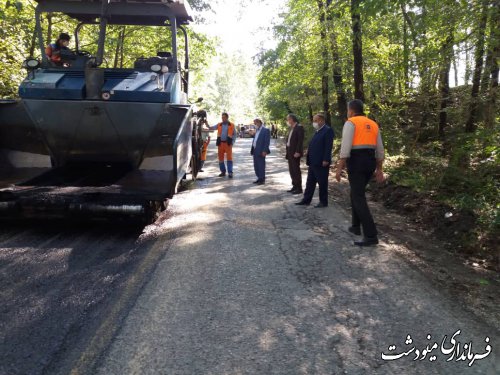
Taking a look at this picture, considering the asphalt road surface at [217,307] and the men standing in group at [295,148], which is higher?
the men standing in group at [295,148]

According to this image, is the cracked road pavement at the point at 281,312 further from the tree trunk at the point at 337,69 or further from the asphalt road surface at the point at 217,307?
the tree trunk at the point at 337,69

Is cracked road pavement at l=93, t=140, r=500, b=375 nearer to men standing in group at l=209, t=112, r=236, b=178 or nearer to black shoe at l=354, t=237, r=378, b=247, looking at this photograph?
black shoe at l=354, t=237, r=378, b=247

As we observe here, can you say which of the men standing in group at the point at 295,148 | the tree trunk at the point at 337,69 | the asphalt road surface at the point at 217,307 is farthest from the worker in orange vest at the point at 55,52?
the tree trunk at the point at 337,69

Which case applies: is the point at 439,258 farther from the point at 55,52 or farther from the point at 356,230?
the point at 55,52

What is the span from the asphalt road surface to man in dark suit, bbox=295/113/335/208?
86.0 inches

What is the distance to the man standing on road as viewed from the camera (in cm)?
Answer: 510

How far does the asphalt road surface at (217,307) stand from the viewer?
2.52 metres

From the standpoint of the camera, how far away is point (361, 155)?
16.9 feet

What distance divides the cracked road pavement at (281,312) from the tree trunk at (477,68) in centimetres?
400

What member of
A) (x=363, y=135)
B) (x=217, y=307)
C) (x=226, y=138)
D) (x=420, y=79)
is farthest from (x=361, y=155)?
(x=226, y=138)

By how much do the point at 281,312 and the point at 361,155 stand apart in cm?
268

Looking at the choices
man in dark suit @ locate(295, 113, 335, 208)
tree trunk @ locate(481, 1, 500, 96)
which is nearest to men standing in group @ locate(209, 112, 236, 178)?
man in dark suit @ locate(295, 113, 335, 208)

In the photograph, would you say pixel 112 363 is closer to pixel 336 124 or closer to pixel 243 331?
pixel 243 331

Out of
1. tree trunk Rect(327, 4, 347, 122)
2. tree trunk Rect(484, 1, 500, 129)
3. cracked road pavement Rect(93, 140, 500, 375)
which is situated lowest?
cracked road pavement Rect(93, 140, 500, 375)
